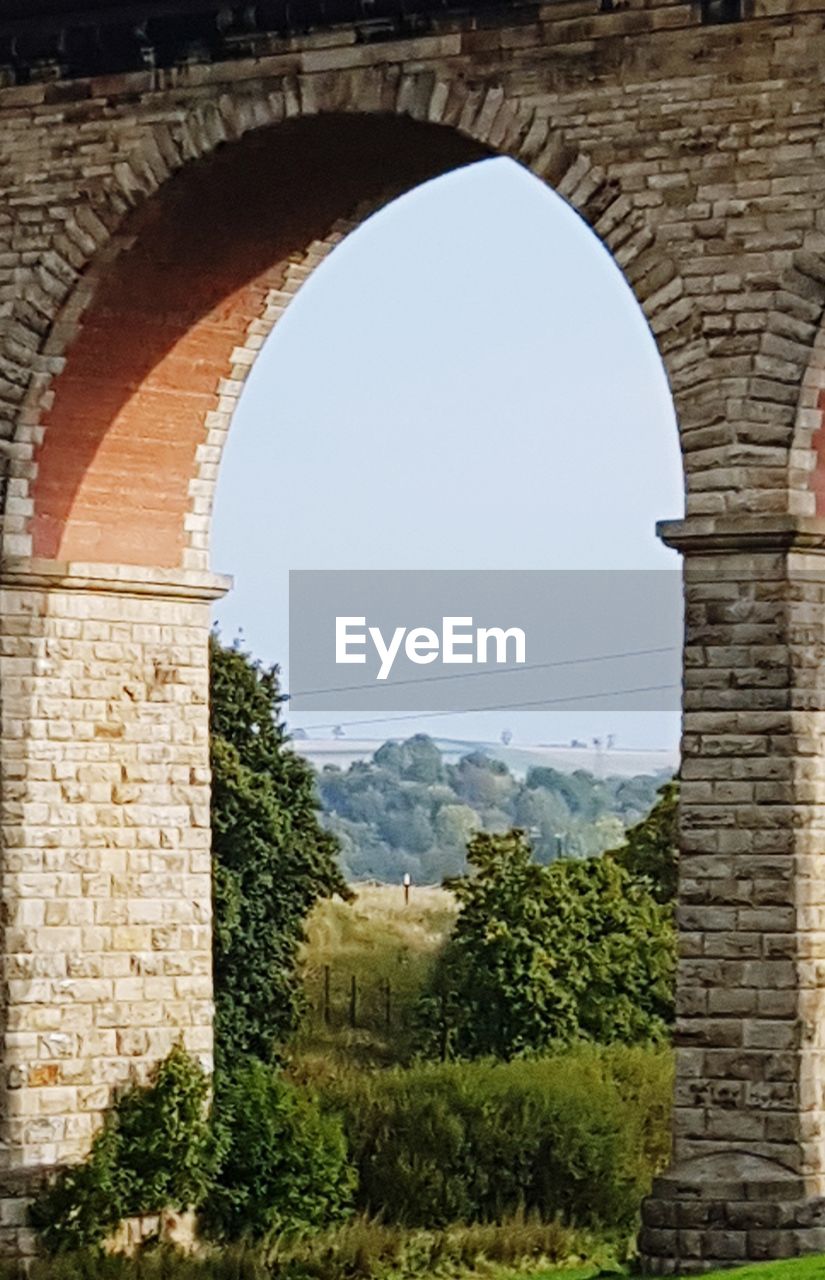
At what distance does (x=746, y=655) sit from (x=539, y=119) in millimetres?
3099

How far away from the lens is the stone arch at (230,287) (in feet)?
62.9

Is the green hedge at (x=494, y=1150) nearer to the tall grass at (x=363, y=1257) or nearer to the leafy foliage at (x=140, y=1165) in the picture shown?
the tall grass at (x=363, y=1257)

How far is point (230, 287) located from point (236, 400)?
2.62ft

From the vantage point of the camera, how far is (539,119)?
1939 cm

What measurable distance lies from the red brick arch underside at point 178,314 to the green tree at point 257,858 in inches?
383

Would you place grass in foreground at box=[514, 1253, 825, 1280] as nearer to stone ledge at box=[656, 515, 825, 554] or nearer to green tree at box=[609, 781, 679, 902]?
stone ledge at box=[656, 515, 825, 554]

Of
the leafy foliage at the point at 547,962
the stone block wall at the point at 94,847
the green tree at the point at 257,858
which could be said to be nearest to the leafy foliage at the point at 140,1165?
the stone block wall at the point at 94,847

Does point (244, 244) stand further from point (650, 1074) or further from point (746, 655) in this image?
point (650, 1074)

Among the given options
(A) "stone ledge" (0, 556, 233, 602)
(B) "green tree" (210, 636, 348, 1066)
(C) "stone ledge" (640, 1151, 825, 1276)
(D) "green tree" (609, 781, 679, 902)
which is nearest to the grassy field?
(B) "green tree" (210, 636, 348, 1066)

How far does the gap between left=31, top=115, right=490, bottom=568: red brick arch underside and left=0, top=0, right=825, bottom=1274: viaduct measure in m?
0.02

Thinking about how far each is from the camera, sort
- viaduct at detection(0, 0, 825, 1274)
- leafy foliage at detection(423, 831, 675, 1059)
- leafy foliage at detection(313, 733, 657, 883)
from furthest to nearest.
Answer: leafy foliage at detection(313, 733, 657, 883) < leafy foliage at detection(423, 831, 675, 1059) < viaduct at detection(0, 0, 825, 1274)

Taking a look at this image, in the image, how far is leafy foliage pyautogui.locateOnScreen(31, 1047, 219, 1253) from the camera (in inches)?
835

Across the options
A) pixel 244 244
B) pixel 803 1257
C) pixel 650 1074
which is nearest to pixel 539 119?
pixel 244 244

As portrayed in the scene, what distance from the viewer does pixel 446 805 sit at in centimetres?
14400
